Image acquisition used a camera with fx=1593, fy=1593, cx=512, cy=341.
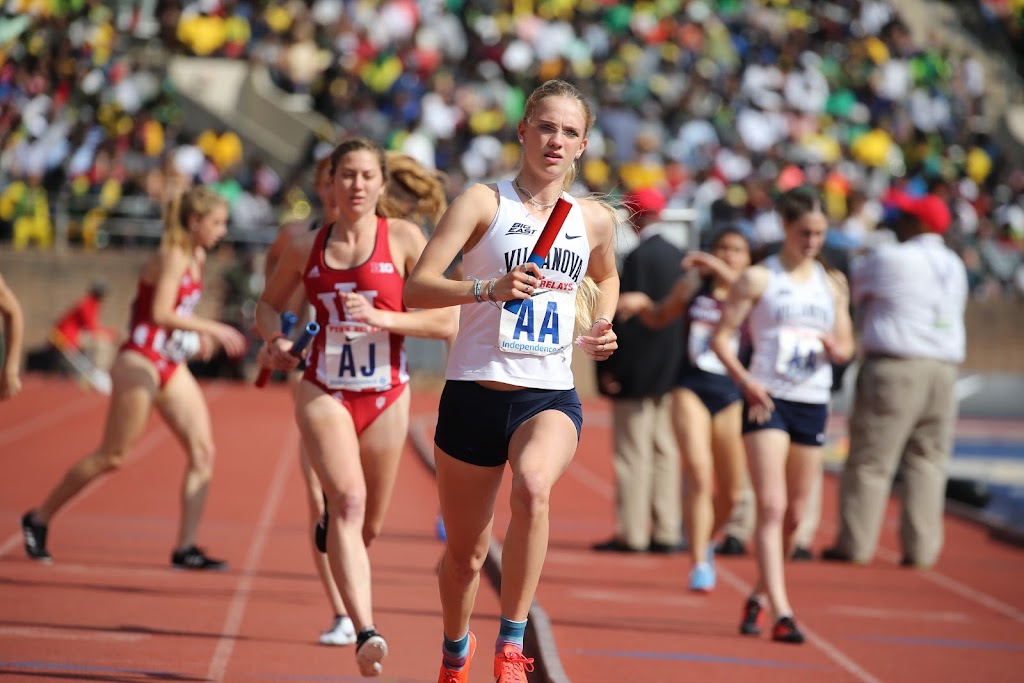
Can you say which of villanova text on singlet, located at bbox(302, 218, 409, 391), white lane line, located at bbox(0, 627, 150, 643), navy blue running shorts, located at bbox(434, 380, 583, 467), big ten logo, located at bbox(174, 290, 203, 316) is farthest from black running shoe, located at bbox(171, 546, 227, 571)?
navy blue running shorts, located at bbox(434, 380, 583, 467)

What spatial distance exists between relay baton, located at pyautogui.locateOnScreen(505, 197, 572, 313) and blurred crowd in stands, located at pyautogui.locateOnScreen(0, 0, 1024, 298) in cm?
1654

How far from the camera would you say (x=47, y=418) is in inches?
770

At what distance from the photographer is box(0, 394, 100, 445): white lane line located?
702 inches

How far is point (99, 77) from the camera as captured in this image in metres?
25.2

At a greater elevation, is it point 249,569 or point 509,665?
point 509,665

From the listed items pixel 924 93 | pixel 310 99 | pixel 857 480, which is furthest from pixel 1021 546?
pixel 924 93

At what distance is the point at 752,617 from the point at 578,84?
827 inches

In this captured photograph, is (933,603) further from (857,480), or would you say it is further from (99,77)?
(99,77)

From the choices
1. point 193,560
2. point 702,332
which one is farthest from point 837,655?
point 193,560

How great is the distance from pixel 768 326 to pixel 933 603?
2663mm

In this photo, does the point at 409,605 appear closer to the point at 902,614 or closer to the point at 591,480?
the point at 902,614

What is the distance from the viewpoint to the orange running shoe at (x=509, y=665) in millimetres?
5512

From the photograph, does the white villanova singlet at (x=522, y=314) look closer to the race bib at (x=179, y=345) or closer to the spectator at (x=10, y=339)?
the spectator at (x=10, y=339)

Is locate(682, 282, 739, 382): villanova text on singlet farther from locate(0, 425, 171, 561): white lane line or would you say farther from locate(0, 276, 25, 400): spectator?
locate(0, 425, 171, 561): white lane line
